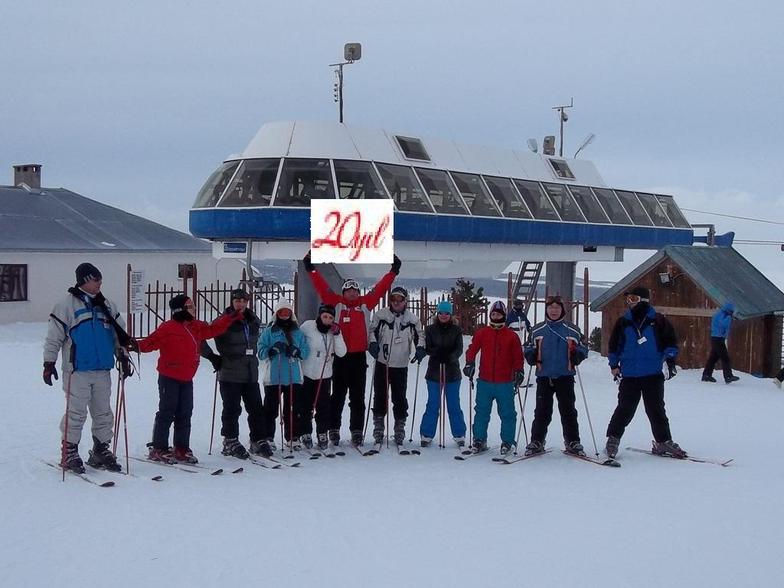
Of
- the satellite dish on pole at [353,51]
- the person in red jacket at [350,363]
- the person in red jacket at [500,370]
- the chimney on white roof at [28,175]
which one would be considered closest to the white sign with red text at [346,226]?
the satellite dish on pole at [353,51]

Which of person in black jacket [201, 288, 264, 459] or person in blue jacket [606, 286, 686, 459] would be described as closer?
person in black jacket [201, 288, 264, 459]

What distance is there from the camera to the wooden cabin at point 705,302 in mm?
17734

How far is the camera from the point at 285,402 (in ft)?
29.3

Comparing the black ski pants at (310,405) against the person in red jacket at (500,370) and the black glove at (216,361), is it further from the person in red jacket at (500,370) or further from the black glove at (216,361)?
the person in red jacket at (500,370)

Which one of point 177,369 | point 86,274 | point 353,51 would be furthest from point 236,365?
point 353,51

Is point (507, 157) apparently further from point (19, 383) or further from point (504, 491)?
point (504, 491)

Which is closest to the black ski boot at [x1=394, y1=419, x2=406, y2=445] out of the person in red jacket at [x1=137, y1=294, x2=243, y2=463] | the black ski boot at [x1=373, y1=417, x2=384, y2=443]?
the black ski boot at [x1=373, y1=417, x2=384, y2=443]

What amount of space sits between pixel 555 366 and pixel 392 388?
1732mm

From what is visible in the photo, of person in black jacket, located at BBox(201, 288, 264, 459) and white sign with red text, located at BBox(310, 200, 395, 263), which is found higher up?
white sign with red text, located at BBox(310, 200, 395, 263)

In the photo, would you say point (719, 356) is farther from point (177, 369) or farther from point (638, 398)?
point (177, 369)

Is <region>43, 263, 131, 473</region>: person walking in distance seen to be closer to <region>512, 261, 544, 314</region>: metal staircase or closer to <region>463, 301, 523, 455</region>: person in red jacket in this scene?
<region>463, 301, 523, 455</region>: person in red jacket

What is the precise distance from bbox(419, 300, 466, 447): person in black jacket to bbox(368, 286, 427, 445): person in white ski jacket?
0.50 feet

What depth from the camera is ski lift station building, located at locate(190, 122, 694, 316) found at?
15.8 meters

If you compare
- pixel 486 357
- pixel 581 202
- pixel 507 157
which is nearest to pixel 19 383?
pixel 486 357
